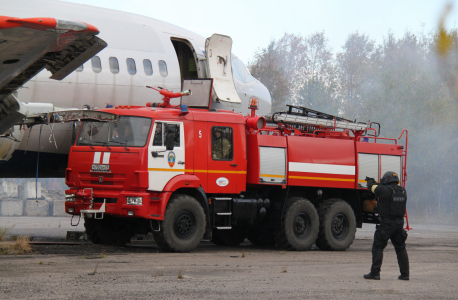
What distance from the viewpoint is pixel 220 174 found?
1308cm

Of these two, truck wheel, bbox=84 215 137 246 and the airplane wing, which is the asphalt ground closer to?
truck wheel, bbox=84 215 137 246

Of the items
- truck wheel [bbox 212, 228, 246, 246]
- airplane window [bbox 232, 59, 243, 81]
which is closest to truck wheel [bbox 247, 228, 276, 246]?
→ truck wheel [bbox 212, 228, 246, 246]

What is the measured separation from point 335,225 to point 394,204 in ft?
18.4

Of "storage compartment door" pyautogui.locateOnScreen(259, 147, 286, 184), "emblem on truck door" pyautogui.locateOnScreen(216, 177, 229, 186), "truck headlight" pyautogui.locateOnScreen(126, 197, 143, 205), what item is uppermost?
"storage compartment door" pyautogui.locateOnScreen(259, 147, 286, 184)

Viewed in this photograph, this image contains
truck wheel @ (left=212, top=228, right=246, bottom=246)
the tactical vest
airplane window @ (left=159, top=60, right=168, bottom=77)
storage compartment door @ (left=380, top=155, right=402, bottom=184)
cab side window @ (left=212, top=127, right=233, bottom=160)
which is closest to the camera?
the tactical vest

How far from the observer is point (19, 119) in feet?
35.1

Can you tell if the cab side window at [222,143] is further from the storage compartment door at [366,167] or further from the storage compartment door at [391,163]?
the storage compartment door at [391,163]

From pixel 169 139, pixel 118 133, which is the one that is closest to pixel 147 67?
pixel 118 133

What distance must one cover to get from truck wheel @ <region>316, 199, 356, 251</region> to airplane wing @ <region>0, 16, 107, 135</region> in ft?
25.1

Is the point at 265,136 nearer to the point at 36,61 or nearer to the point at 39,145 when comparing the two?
the point at 39,145

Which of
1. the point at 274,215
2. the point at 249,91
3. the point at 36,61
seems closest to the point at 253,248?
the point at 274,215

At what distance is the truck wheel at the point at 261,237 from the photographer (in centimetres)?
1477

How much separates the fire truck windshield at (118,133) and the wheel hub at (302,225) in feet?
14.8

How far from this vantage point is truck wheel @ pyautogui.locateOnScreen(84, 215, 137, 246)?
1345cm
